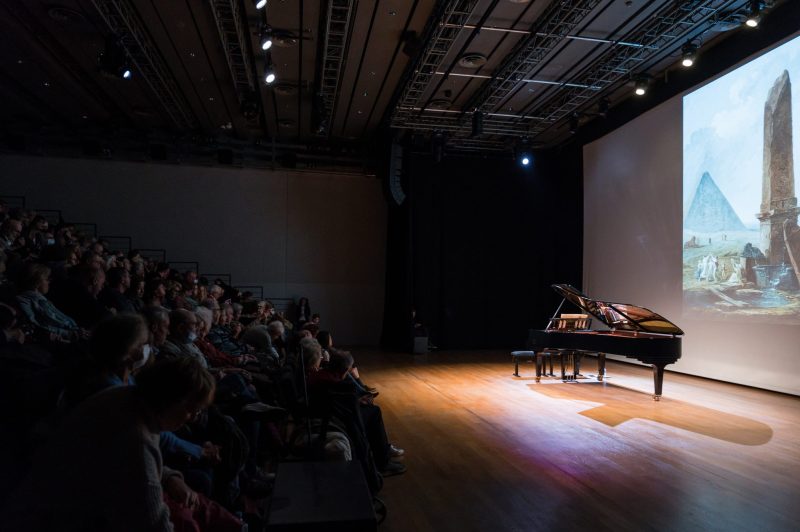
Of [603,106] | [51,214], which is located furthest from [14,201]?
[603,106]

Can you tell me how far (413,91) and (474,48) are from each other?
1707 mm

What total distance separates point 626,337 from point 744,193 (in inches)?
115

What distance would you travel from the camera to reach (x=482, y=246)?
41.7ft

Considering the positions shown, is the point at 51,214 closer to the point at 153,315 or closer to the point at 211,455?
the point at 153,315

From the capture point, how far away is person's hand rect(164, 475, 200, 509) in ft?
5.77

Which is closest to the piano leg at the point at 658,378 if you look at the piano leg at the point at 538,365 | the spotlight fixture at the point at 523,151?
the piano leg at the point at 538,365

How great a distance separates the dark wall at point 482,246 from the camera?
12.3 metres

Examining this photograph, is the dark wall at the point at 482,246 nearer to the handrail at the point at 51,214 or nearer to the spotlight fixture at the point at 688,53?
the spotlight fixture at the point at 688,53

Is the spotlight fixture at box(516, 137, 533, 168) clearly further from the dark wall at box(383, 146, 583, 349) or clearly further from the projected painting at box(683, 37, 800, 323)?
the projected painting at box(683, 37, 800, 323)

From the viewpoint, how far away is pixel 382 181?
12938mm

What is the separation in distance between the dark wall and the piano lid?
527 cm

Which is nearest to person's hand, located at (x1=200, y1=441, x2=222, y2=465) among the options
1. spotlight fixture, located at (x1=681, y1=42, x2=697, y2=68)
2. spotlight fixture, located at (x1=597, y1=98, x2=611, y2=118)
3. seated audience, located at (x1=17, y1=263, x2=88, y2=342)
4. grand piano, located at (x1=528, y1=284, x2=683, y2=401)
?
seated audience, located at (x1=17, y1=263, x2=88, y2=342)

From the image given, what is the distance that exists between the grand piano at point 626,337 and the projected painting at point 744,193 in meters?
1.31

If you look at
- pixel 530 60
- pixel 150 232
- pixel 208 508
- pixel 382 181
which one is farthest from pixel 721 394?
pixel 150 232
